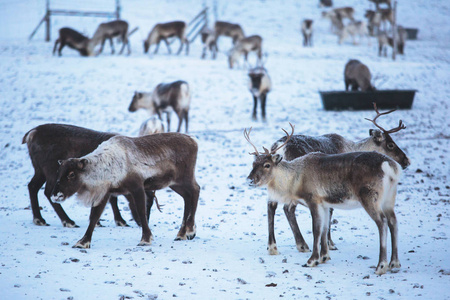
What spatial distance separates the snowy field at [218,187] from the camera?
4.57 meters

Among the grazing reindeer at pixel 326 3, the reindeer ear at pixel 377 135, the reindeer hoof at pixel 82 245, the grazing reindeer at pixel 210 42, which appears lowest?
the reindeer hoof at pixel 82 245

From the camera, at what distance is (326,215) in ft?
17.3

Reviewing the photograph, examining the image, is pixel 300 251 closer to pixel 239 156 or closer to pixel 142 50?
pixel 239 156

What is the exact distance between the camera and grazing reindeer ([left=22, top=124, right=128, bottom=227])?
6.43 m

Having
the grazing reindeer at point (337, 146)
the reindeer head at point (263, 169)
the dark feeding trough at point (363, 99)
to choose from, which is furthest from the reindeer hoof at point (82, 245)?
the dark feeding trough at point (363, 99)

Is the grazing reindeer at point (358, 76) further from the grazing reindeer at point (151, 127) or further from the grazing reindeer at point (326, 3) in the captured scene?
the grazing reindeer at point (326, 3)

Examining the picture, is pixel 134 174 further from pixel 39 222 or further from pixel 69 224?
pixel 39 222

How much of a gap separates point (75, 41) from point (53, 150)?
14951 mm

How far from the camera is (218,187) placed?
8.45m

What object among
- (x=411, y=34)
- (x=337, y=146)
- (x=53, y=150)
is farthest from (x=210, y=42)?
(x=337, y=146)

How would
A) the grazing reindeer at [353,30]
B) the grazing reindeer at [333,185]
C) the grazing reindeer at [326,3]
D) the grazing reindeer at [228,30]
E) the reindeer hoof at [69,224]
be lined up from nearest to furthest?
the grazing reindeer at [333,185], the reindeer hoof at [69,224], the grazing reindeer at [228,30], the grazing reindeer at [353,30], the grazing reindeer at [326,3]

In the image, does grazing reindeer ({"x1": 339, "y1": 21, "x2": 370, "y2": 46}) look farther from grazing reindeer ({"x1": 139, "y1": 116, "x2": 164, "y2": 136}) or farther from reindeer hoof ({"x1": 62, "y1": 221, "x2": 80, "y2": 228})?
reindeer hoof ({"x1": 62, "y1": 221, "x2": 80, "y2": 228})

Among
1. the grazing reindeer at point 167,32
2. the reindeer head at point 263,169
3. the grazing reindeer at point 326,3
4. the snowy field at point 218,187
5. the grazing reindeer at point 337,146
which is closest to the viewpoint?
the snowy field at point 218,187

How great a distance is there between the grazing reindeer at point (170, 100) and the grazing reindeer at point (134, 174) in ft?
19.7
